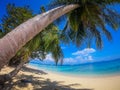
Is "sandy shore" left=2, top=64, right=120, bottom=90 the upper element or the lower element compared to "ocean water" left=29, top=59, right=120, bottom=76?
lower

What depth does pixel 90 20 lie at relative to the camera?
872 centimetres

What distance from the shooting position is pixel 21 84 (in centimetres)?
1450

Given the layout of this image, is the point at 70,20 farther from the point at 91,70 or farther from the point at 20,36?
the point at 91,70

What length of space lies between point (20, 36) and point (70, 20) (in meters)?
4.62

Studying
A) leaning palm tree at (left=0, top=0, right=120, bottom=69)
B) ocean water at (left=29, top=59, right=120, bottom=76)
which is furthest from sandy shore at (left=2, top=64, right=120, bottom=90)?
ocean water at (left=29, top=59, right=120, bottom=76)

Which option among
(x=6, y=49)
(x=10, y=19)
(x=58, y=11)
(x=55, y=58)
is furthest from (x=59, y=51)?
(x=6, y=49)

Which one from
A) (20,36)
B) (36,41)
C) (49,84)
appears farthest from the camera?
(49,84)

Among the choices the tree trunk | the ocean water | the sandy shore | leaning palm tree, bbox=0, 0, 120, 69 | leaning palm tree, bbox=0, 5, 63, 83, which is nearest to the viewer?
the tree trunk

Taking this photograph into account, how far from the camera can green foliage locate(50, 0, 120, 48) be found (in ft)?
26.1

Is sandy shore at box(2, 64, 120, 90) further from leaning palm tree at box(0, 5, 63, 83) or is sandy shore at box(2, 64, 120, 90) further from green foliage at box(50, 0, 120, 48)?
green foliage at box(50, 0, 120, 48)

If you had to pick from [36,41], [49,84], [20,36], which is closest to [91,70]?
[49,84]

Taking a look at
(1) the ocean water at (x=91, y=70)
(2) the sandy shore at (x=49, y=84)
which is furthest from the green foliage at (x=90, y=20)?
(1) the ocean water at (x=91, y=70)

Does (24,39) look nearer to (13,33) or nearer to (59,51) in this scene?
(13,33)

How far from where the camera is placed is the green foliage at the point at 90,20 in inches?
314
